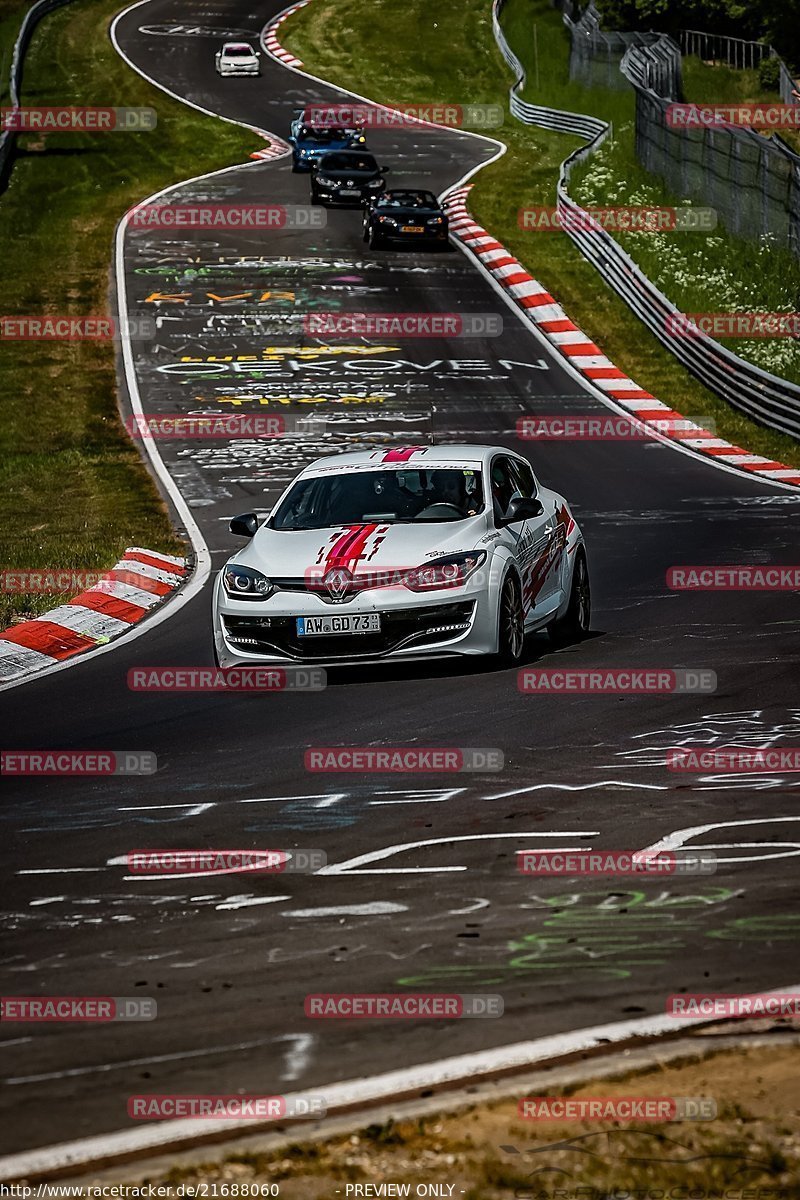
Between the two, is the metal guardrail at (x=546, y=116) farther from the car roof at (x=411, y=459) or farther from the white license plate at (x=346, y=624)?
the white license plate at (x=346, y=624)

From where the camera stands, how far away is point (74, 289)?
3647 cm

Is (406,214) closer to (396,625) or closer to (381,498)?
(381,498)

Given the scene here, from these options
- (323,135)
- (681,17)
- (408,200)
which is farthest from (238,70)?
(408,200)

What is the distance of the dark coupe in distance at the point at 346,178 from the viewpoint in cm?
4372

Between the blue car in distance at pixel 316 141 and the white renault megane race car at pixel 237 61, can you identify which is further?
the white renault megane race car at pixel 237 61

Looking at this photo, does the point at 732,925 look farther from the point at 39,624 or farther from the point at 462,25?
the point at 462,25

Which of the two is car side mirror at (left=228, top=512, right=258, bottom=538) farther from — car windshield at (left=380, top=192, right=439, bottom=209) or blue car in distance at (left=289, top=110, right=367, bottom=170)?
blue car in distance at (left=289, top=110, right=367, bottom=170)

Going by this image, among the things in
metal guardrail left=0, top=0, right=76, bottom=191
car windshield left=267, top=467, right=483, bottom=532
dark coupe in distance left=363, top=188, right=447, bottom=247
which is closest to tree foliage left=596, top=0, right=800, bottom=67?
metal guardrail left=0, top=0, right=76, bottom=191

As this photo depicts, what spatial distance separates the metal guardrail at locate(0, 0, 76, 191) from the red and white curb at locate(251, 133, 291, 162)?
22.3 ft

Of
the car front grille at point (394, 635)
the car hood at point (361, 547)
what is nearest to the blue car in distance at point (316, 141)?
the car hood at point (361, 547)

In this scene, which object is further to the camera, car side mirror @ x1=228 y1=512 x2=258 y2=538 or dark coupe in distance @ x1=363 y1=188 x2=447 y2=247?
dark coupe in distance @ x1=363 y1=188 x2=447 y2=247

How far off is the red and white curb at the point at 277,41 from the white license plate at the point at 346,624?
5921 cm

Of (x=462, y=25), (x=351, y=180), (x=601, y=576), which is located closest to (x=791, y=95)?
(x=351, y=180)

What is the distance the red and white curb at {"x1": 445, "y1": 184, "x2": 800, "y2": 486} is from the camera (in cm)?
2420
